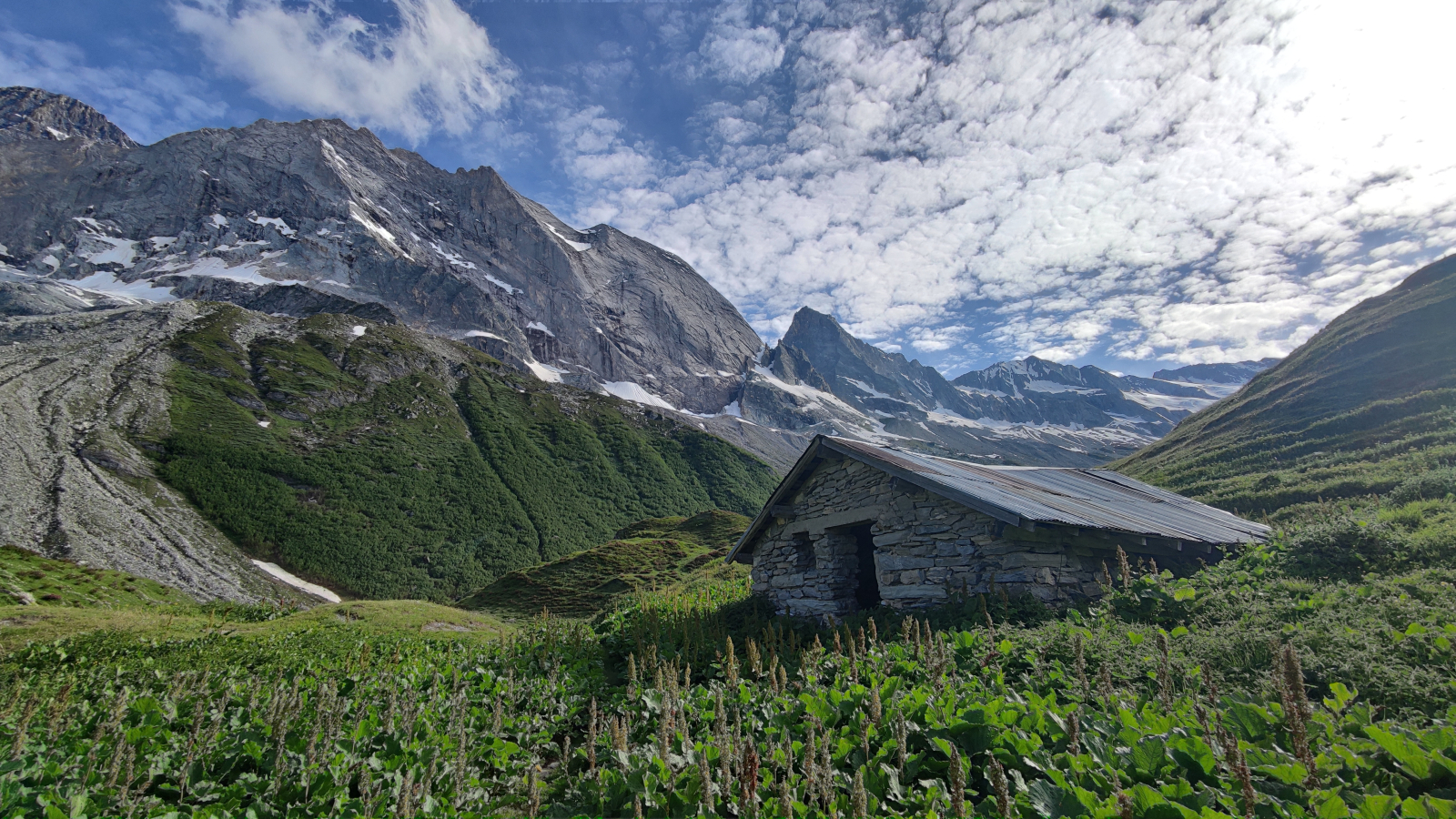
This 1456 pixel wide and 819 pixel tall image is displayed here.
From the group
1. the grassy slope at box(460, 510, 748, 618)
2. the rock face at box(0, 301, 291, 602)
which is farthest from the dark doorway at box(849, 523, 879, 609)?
the rock face at box(0, 301, 291, 602)

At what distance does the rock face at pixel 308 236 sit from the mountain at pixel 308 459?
45664 mm

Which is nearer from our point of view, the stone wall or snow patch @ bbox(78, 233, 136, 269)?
A: the stone wall

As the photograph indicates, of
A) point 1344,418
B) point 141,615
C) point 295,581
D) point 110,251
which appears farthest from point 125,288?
point 1344,418

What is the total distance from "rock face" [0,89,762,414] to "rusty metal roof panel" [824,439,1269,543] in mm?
127020

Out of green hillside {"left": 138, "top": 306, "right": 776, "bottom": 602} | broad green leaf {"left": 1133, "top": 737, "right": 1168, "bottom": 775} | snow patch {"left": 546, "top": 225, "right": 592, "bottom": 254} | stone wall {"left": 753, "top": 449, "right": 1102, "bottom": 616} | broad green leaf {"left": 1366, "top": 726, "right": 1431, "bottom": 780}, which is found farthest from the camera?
snow patch {"left": 546, "top": 225, "right": 592, "bottom": 254}

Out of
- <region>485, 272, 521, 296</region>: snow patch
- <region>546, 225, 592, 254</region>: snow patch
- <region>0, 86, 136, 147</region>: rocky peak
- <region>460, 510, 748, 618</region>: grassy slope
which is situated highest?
<region>0, 86, 136, 147</region>: rocky peak

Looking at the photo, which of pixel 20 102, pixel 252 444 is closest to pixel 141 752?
pixel 252 444

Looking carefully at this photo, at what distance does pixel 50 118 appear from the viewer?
18225 cm

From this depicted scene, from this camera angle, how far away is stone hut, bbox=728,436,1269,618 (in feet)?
34.3

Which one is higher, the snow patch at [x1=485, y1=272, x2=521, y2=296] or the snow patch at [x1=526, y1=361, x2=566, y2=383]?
the snow patch at [x1=485, y1=272, x2=521, y2=296]

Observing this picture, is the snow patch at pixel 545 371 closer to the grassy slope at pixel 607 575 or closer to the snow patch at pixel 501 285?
the snow patch at pixel 501 285

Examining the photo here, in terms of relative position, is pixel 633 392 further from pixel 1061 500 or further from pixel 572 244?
pixel 1061 500

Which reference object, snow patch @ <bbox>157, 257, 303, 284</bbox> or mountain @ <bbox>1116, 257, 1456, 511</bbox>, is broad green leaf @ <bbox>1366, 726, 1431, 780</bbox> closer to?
mountain @ <bbox>1116, 257, 1456, 511</bbox>

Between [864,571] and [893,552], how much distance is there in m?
2.95
